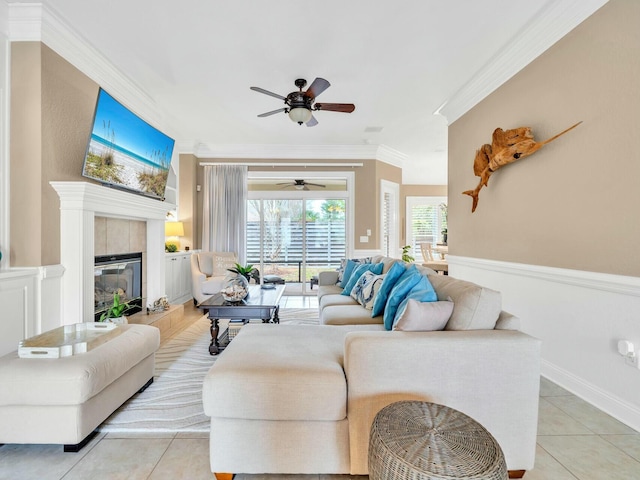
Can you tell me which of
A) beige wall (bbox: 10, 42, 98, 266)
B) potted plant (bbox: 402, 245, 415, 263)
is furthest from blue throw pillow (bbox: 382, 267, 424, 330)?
potted plant (bbox: 402, 245, 415, 263)

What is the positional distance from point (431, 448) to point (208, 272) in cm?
489

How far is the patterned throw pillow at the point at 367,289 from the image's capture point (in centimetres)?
283

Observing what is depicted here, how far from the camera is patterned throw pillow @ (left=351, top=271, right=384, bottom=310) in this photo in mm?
2826

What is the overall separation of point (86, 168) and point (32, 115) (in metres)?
0.50

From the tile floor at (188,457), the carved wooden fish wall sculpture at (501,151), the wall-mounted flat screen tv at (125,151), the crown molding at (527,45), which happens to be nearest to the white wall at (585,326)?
the tile floor at (188,457)

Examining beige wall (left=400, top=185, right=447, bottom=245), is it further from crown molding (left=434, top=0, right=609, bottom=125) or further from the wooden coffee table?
the wooden coffee table

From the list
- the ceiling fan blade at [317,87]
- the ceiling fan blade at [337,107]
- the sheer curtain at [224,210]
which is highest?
the ceiling fan blade at [317,87]

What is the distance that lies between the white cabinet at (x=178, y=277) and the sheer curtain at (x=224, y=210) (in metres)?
0.57

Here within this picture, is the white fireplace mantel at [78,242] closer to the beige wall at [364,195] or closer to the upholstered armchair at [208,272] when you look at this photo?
the upholstered armchair at [208,272]

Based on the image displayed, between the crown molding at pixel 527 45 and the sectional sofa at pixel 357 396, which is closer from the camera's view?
the sectional sofa at pixel 357 396

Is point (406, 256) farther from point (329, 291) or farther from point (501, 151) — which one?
point (501, 151)

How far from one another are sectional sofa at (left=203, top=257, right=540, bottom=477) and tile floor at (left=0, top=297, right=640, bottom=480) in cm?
16

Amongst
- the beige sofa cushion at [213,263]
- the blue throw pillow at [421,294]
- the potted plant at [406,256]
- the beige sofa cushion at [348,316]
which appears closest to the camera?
the blue throw pillow at [421,294]

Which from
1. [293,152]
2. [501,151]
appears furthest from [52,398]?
[293,152]
